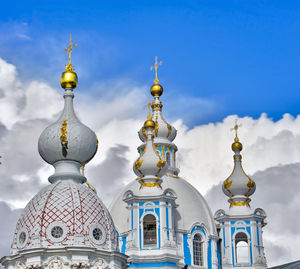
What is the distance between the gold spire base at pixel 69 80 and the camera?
1133 inches

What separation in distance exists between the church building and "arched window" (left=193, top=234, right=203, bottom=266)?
0.16 feet

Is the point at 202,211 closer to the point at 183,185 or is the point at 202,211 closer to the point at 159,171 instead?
the point at 183,185

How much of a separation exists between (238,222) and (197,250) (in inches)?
105

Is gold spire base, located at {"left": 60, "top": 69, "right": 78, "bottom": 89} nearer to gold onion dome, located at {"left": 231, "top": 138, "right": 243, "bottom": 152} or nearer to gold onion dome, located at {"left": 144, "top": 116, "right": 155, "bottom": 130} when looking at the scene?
gold onion dome, located at {"left": 144, "top": 116, "right": 155, "bottom": 130}

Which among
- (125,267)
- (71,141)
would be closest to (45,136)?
(71,141)

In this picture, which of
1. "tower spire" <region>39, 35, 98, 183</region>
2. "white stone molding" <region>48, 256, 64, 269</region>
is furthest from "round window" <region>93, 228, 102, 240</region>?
"tower spire" <region>39, 35, 98, 183</region>

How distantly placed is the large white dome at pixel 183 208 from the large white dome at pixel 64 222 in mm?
15048

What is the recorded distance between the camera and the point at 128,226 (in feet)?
135

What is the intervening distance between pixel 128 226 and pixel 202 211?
4.48 m

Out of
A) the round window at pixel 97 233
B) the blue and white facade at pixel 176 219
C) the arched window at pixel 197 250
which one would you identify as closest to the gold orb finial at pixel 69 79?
the round window at pixel 97 233

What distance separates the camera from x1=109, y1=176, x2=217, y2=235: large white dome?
140 ft

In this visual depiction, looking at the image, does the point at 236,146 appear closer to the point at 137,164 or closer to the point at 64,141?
the point at 137,164

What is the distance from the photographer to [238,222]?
44000 millimetres

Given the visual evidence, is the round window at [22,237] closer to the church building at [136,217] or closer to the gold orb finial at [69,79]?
the church building at [136,217]
